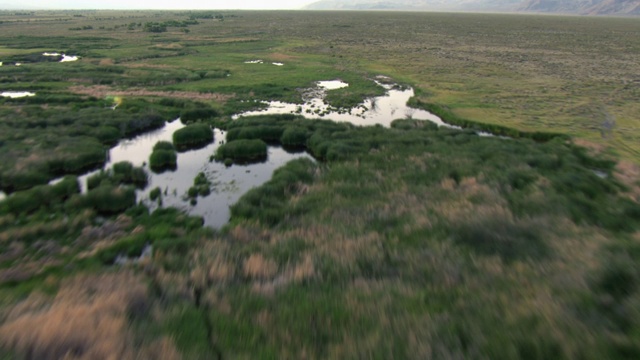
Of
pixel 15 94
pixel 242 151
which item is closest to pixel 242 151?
pixel 242 151

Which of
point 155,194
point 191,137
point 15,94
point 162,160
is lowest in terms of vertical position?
point 15,94

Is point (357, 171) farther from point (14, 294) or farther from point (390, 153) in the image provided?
point (14, 294)

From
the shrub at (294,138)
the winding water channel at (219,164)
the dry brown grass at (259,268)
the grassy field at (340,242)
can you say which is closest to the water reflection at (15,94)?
the grassy field at (340,242)

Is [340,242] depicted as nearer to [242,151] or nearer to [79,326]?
[79,326]

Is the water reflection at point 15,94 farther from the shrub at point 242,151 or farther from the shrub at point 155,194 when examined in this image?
the shrub at point 155,194

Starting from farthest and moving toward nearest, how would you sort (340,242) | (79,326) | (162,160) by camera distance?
(162,160), (340,242), (79,326)

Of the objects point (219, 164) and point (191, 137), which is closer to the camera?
point (219, 164)

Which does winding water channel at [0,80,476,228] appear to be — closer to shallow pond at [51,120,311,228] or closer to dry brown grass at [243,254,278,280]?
shallow pond at [51,120,311,228]
